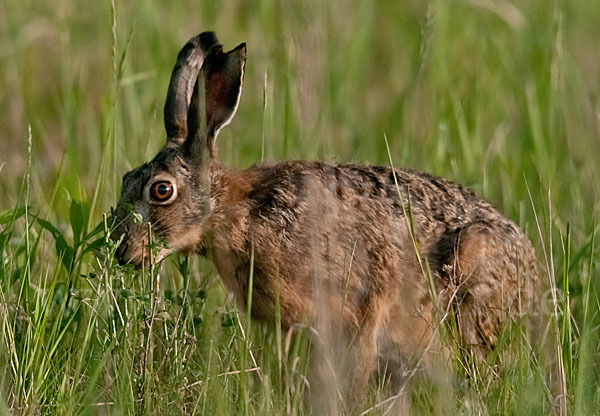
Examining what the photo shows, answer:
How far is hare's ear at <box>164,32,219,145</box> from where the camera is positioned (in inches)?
226

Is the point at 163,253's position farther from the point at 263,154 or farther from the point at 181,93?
the point at 263,154

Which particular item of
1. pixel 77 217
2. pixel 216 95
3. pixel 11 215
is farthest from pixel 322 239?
pixel 11 215

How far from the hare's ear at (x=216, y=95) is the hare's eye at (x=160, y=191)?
24 centimetres

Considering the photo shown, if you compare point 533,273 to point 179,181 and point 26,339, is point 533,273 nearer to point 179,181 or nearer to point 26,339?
point 179,181

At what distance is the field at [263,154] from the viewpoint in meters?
4.61

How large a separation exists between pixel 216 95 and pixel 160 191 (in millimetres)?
557

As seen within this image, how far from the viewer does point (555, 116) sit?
7113 mm

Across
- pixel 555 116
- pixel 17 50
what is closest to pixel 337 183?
pixel 555 116

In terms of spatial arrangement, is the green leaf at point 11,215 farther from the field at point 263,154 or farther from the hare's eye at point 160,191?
the hare's eye at point 160,191

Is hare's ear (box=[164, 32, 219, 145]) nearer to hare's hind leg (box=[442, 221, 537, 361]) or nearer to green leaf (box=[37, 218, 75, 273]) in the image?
green leaf (box=[37, 218, 75, 273])

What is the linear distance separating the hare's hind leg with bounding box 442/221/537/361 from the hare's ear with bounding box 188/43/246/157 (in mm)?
1301

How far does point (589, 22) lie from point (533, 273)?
3956 mm

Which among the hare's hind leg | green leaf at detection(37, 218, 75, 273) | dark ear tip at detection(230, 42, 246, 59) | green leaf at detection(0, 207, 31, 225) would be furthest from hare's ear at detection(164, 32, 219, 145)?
the hare's hind leg

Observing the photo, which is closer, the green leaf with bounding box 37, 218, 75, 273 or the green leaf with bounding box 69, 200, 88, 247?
the green leaf with bounding box 37, 218, 75, 273
